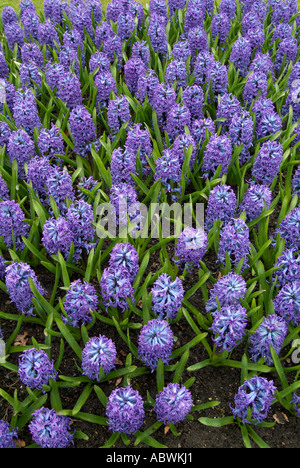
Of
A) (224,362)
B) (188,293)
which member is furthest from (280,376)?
(188,293)

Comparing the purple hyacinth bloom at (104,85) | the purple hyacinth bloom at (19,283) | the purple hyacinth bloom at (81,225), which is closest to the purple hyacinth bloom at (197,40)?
the purple hyacinth bloom at (104,85)

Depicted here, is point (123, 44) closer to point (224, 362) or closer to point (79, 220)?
point (79, 220)

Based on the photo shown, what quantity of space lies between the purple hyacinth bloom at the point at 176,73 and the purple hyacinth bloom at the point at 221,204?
2.04 meters

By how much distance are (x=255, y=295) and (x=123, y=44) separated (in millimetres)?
4336

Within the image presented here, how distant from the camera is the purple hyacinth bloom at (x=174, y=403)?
2672mm

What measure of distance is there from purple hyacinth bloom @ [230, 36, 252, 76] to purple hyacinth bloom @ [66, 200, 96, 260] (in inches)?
125

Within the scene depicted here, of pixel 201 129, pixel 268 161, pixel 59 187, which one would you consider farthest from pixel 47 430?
pixel 201 129

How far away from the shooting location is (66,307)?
122 inches

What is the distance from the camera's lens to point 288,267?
131 inches

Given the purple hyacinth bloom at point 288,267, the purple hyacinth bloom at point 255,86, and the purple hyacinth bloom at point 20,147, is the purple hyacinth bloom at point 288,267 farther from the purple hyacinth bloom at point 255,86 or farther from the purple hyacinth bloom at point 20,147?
the purple hyacinth bloom at point 20,147

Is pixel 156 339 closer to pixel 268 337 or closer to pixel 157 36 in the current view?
pixel 268 337

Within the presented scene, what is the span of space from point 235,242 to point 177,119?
5.56 feet

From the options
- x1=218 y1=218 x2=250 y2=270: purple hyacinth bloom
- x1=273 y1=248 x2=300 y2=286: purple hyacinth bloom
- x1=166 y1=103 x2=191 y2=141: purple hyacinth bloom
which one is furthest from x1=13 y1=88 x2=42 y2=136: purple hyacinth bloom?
x1=273 y1=248 x2=300 y2=286: purple hyacinth bloom

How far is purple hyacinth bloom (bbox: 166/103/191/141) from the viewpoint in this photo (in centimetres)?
444
